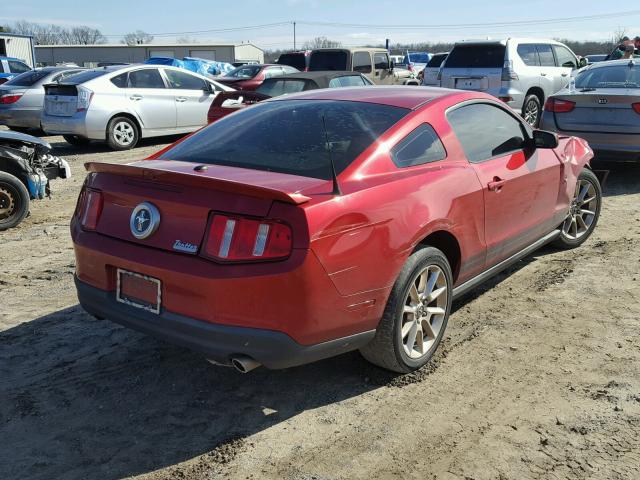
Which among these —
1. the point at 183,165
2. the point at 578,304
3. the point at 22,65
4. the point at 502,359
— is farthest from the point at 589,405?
the point at 22,65

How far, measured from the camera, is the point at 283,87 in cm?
1170

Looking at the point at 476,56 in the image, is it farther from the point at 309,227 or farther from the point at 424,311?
the point at 309,227

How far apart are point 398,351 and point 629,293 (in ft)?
7.81

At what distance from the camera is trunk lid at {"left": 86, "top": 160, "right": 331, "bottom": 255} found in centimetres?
289

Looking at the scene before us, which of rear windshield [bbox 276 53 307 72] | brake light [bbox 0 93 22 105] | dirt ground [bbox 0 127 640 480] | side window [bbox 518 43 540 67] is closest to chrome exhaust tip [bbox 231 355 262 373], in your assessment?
dirt ground [bbox 0 127 640 480]

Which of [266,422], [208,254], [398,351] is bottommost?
[266,422]

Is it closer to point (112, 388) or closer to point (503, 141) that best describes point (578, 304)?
point (503, 141)

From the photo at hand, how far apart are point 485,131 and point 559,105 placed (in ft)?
15.9

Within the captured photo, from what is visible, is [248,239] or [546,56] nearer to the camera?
[248,239]

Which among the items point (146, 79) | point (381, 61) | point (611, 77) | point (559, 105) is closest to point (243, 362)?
point (559, 105)

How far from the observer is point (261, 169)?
3377 millimetres

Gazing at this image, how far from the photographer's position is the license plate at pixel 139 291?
3.09m

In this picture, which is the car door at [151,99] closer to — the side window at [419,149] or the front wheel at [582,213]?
the front wheel at [582,213]

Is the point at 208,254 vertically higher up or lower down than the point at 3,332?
higher up
